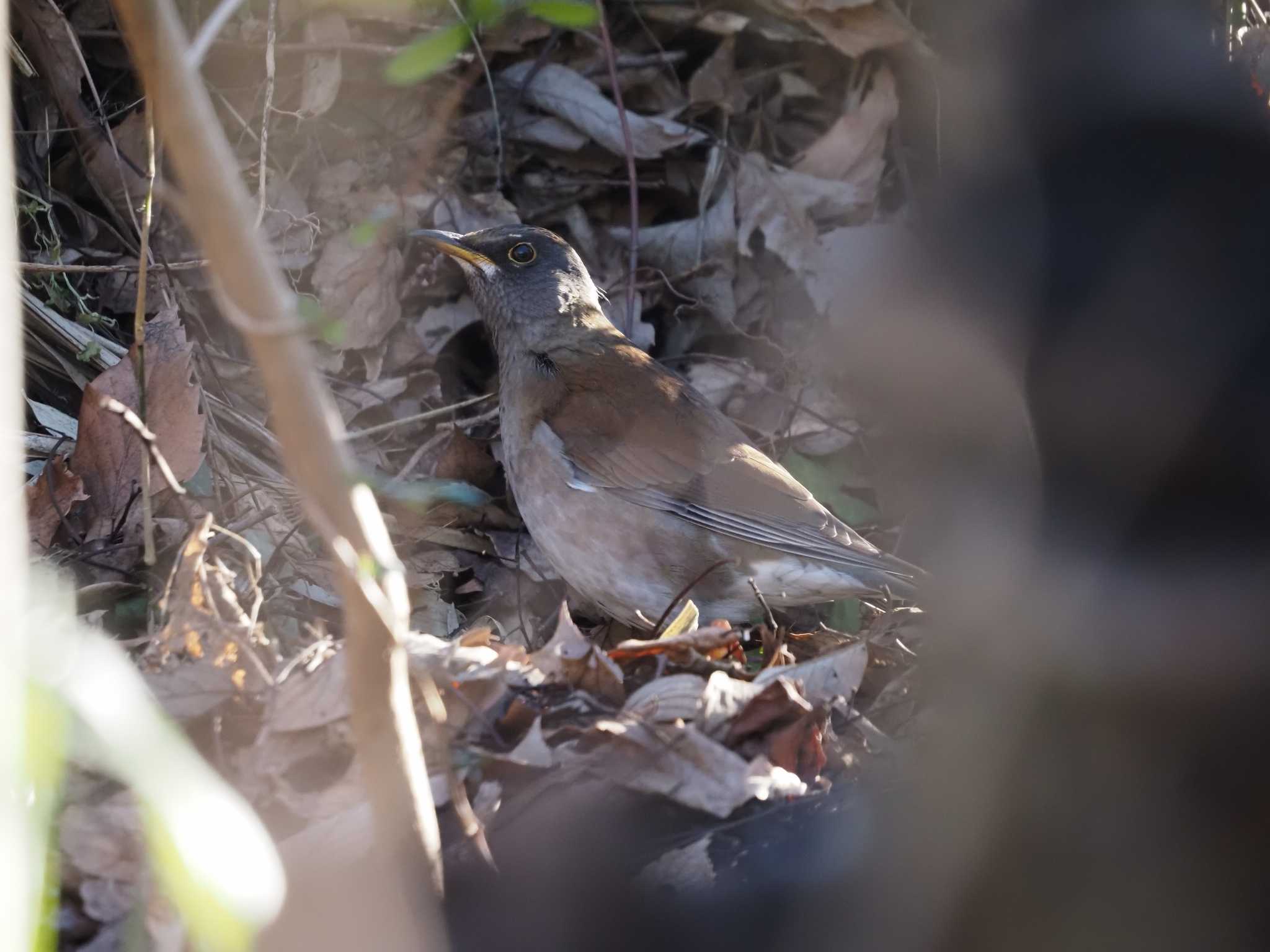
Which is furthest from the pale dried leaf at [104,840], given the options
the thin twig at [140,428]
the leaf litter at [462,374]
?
the thin twig at [140,428]

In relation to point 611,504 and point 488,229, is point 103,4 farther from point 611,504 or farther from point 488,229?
point 611,504

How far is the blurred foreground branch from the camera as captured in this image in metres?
1.53

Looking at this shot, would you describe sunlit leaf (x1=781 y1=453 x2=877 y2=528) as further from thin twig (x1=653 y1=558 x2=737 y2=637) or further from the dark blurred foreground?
the dark blurred foreground

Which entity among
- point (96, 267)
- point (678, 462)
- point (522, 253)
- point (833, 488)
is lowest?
point (833, 488)

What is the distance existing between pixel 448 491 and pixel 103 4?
3438 millimetres

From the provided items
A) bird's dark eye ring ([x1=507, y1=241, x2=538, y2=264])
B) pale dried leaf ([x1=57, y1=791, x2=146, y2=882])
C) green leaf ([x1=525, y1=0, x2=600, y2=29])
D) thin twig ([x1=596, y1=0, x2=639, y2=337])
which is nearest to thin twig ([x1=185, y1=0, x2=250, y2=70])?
green leaf ([x1=525, y1=0, x2=600, y2=29])

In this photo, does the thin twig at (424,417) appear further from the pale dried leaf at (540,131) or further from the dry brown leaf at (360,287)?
the pale dried leaf at (540,131)

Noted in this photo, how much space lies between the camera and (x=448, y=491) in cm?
252

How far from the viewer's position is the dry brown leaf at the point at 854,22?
18.6ft

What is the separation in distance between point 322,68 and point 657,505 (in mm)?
2386

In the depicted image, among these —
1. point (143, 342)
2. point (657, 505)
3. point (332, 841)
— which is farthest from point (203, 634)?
point (657, 505)

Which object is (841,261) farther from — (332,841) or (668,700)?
(332,841)

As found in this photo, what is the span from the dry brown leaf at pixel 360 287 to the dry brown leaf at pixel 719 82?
157 cm

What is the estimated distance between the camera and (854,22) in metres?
5.73
